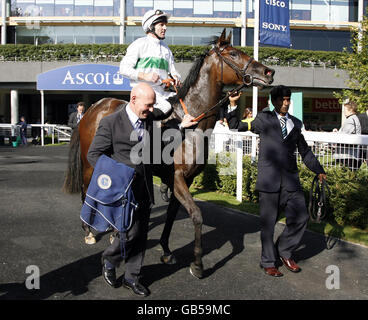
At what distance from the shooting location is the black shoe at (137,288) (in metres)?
3.37

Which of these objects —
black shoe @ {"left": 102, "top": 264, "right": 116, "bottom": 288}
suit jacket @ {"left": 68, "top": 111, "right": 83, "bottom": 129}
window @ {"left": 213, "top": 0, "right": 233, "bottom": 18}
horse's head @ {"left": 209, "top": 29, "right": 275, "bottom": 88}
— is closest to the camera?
black shoe @ {"left": 102, "top": 264, "right": 116, "bottom": 288}

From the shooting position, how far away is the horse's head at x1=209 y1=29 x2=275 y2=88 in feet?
13.4

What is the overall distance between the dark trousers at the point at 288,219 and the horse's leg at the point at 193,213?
2.27 feet

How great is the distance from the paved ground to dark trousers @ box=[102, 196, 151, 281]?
22 cm

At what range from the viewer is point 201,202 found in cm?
748

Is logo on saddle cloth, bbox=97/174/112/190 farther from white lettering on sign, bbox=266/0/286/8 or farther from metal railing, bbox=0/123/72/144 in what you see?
metal railing, bbox=0/123/72/144

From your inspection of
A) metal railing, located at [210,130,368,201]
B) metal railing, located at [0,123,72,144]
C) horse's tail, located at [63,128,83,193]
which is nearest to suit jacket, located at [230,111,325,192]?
metal railing, located at [210,130,368,201]

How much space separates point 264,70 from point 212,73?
0.57 m

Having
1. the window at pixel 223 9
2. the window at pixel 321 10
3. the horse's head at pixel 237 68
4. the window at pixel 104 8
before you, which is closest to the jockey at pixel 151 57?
the horse's head at pixel 237 68

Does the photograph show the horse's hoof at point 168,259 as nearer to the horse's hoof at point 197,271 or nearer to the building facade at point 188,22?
the horse's hoof at point 197,271

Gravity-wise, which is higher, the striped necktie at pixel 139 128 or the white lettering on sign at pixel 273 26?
the white lettering on sign at pixel 273 26
